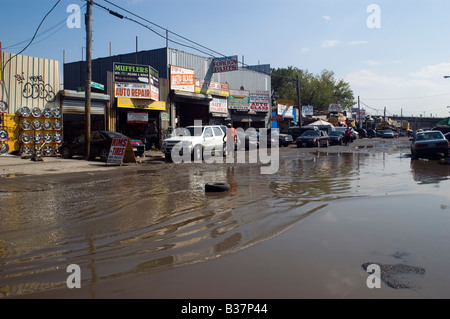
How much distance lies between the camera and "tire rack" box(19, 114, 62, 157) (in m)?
18.4

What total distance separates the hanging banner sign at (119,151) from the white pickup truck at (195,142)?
2402 mm

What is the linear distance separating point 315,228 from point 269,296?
2.60 m

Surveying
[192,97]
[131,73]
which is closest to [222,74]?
[192,97]

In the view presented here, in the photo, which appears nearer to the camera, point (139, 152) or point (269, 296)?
point (269, 296)

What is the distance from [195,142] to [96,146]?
15.9ft

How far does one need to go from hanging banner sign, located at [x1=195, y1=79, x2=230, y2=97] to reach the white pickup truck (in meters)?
11.5

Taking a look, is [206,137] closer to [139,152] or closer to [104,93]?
[139,152]

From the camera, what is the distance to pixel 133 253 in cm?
462

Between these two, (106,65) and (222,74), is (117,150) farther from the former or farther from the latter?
(222,74)

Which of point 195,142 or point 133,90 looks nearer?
point 195,142

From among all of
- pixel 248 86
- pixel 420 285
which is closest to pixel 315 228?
pixel 420 285

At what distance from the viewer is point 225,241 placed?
16.9 ft

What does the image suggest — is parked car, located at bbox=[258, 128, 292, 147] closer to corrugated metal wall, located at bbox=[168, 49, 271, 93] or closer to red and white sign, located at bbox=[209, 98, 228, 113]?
red and white sign, located at bbox=[209, 98, 228, 113]

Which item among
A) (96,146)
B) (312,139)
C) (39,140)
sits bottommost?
Answer: (96,146)
